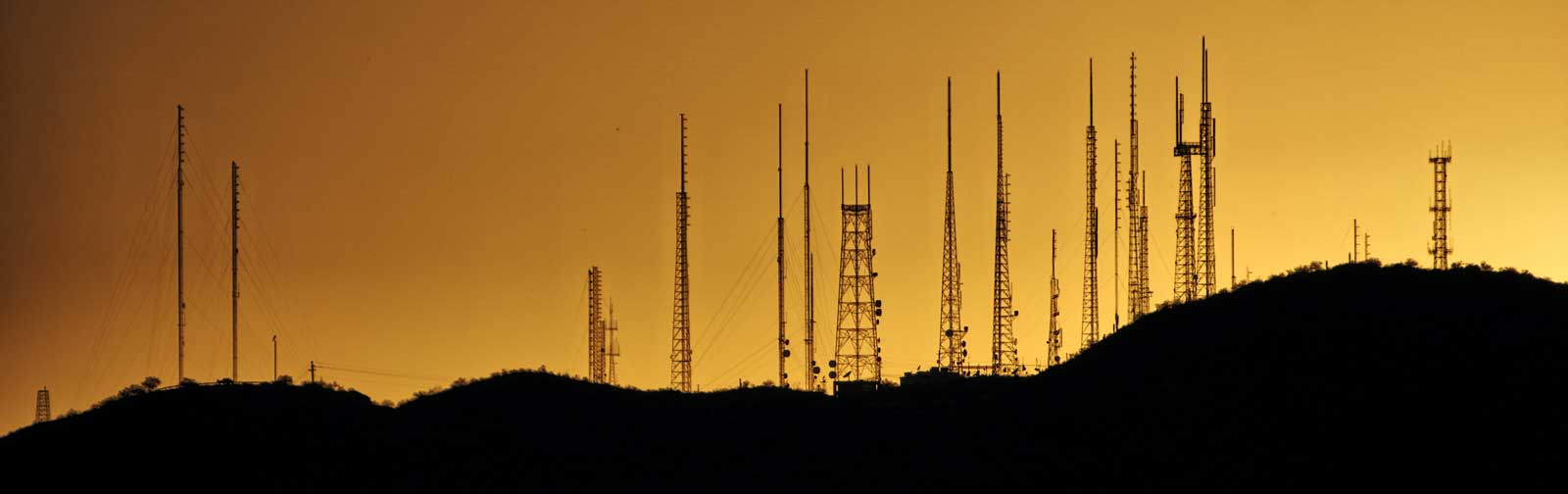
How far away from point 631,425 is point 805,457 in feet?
28.9

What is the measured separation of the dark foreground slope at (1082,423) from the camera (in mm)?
88312

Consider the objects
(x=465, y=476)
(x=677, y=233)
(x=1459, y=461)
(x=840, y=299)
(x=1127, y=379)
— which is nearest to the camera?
(x=1459, y=461)

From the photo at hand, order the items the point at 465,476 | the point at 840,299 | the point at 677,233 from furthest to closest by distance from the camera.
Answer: the point at 677,233, the point at 840,299, the point at 465,476

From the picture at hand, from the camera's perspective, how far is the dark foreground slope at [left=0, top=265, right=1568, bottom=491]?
290 ft

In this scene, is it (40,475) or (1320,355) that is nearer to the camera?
(40,475)

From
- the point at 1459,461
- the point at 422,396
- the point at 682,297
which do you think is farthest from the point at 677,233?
the point at 1459,461

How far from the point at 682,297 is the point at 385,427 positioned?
3134 cm

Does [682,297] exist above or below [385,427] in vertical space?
above

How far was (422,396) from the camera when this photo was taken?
347 ft

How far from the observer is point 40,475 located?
88.7m

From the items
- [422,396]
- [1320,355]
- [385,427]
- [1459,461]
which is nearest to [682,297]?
[422,396]

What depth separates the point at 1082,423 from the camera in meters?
97.2

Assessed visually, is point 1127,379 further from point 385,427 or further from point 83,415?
point 83,415

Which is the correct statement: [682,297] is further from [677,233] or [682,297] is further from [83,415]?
[83,415]
